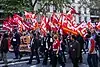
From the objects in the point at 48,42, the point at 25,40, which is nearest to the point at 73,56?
the point at 48,42

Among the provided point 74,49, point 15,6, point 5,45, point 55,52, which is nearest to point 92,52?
point 74,49

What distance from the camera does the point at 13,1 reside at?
3653cm

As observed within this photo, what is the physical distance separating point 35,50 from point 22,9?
63.9ft

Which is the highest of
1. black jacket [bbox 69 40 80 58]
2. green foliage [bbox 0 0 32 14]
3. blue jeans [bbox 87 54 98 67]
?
green foliage [bbox 0 0 32 14]

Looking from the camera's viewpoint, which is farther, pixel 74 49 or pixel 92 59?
pixel 92 59

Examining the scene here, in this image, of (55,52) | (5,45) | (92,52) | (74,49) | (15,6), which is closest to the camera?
(74,49)

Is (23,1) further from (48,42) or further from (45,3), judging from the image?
(48,42)

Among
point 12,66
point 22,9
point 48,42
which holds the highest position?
point 22,9

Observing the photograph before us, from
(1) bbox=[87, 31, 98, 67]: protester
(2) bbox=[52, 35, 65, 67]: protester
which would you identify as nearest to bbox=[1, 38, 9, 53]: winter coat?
(2) bbox=[52, 35, 65, 67]: protester

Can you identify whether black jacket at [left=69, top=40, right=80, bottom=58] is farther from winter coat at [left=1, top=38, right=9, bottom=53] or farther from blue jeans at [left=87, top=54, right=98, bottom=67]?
winter coat at [left=1, top=38, right=9, bottom=53]

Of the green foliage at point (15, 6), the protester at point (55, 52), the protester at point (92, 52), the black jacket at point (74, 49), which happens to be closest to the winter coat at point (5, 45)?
the protester at point (55, 52)

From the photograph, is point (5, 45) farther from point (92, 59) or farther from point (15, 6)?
point (15, 6)

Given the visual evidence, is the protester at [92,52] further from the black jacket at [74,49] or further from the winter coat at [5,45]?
the winter coat at [5,45]

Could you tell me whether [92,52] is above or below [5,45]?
below
